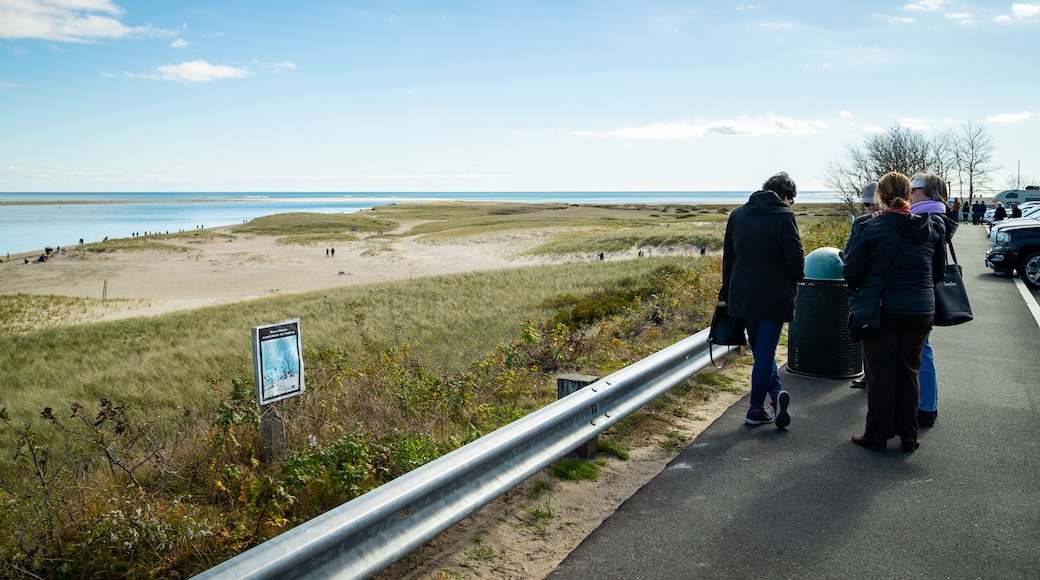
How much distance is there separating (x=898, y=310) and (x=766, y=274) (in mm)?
943

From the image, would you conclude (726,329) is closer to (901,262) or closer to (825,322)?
(901,262)

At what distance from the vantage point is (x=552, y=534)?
4.00 metres

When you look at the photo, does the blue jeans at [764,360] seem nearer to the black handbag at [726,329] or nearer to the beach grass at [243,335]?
the black handbag at [726,329]

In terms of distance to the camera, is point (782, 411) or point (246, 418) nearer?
point (246, 418)

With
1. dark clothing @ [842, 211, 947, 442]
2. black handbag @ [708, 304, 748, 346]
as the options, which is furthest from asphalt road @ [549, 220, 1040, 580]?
black handbag @ [708, 304, 748, 346]

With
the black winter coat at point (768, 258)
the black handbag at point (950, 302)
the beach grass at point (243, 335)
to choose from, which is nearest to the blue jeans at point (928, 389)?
the black handbag at point (950, 302)

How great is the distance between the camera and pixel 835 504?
437cm

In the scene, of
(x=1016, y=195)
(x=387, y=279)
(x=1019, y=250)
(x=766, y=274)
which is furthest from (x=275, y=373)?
(x=1016, y=195)

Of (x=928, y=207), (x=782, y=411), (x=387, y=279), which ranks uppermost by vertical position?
(x=928, y=207)

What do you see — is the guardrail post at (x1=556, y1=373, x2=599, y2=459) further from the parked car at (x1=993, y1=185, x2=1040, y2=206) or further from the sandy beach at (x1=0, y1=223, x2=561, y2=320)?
the parked car at (x1=993, y1=185, x2=1040, y2=206)

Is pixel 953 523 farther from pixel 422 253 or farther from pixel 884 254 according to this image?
pixel 422 253

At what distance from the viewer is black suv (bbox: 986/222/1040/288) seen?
16.5m

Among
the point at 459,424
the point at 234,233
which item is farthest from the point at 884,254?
the point at 234,233

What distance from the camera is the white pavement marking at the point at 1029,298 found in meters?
12.0
